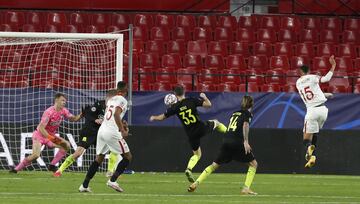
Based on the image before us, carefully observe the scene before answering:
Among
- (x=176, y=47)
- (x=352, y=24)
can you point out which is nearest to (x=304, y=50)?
(x=352, y=24)

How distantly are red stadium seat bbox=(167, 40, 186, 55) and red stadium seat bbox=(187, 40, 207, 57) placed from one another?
0.62 ft

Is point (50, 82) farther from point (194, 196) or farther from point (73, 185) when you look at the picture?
point (194, 196)

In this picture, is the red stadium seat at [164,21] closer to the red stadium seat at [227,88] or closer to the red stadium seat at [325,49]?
the red stadium seat at [227,88]

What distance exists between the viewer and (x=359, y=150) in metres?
26.8

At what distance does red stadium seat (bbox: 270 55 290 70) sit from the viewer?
31125mm

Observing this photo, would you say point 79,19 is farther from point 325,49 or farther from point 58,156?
point 58,156

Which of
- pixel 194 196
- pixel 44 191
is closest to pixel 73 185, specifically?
pixel 44 191

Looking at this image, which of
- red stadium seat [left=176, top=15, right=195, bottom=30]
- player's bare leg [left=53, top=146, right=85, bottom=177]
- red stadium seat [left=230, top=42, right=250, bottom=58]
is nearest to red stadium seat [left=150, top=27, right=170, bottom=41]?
red stadium seat [left=176, top=15, right=195, bottom=30]

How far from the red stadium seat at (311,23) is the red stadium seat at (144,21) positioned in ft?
17.0

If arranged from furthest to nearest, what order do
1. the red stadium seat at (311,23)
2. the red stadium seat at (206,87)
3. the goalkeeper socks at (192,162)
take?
the red stadium seat at (311,23) < the red stadium seat at (206,87) < the goalkeeper socks at (192,162)

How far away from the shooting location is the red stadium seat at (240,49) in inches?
1267

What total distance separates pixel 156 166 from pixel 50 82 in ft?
11.7

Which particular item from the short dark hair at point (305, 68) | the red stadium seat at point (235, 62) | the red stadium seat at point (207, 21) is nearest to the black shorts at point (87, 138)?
the short dark hair at point (305, 68)

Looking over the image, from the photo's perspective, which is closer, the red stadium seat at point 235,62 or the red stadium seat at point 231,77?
the red stadium seat at point 231,77
